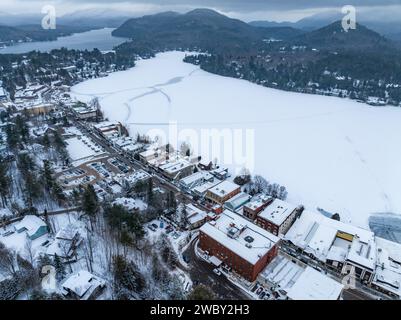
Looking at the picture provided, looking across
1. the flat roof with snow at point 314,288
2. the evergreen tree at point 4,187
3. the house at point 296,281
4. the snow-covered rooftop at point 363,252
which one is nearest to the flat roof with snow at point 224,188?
the house at point 296,281

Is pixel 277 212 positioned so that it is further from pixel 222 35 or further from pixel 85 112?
pixel 222 35

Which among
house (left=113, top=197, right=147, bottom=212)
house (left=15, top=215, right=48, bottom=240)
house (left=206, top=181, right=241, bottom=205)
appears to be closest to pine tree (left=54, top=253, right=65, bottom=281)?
house (left=15, top=215, right=48, bottom=240)

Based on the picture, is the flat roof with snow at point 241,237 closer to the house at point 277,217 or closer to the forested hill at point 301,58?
the house at point 277,217

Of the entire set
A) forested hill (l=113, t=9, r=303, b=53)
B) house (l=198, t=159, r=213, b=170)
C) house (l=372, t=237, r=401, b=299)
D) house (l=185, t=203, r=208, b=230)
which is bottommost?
house (l=372, t=237, r=401, b=299)

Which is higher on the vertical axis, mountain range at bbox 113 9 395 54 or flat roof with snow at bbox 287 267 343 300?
mountain range at bbox 113 9 395 54

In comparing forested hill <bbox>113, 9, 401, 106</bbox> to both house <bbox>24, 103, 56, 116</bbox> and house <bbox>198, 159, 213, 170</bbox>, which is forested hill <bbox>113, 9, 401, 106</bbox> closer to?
house <bbox>198, 159, 213, 170</bbox>

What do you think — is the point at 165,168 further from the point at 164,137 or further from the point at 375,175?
the point at 375,175
